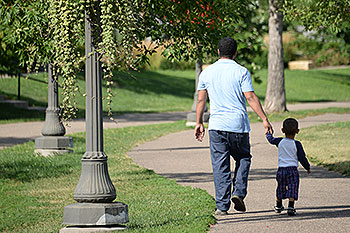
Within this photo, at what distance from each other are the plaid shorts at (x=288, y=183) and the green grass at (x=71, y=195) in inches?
33.1

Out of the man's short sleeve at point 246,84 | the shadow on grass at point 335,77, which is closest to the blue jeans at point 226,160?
the man's short sleeve at point 246,84

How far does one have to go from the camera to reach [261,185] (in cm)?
938

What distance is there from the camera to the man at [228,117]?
6703 millimetres

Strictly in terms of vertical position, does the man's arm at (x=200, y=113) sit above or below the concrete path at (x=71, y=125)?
above

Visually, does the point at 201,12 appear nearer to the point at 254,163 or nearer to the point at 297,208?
the point at 297,208

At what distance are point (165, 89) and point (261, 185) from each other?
90.0 feet

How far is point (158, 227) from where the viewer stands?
6.40 m

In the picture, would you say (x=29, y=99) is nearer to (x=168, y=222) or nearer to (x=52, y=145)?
(x=52, y=145)

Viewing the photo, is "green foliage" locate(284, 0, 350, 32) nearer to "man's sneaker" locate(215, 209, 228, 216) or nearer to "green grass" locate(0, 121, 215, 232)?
"green grass" locate(0, 121, 215, 232)

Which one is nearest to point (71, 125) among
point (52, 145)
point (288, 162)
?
point (52, 145)

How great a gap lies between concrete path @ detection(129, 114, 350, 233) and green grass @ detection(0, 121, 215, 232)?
38cm

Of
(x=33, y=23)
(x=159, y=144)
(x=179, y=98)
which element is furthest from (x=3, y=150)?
(x=179, y=98)

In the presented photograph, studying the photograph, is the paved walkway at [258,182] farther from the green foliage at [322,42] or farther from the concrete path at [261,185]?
the green foliage at [322,42]

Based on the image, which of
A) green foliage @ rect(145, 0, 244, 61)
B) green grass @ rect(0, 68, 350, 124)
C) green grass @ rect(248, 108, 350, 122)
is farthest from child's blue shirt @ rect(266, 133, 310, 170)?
green grass @ rect(0, 68, 350, 124)
